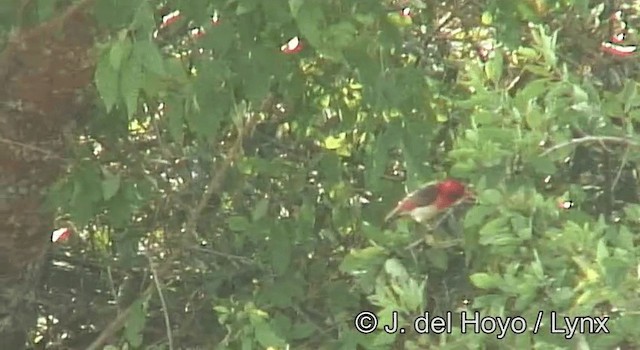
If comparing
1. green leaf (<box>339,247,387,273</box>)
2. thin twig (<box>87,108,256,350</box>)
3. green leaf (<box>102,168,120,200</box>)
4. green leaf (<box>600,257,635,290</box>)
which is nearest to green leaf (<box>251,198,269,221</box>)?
thin twig (<box>87,108,256,350</box>)

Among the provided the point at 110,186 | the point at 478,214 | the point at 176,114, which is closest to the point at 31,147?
the point at 110,186

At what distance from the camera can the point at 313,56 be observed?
194cm

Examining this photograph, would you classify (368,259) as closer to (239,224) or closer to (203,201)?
(239,224)

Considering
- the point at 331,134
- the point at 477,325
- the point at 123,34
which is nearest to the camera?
the point at 123,34

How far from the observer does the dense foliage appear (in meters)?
1.54

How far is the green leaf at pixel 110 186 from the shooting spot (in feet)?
6.51

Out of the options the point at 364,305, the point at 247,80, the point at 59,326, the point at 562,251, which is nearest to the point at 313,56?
the point at 247,80

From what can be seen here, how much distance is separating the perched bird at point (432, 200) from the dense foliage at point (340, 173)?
2 cm

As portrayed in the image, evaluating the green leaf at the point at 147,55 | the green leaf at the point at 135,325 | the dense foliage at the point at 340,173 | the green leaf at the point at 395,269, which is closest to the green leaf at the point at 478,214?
the dense foliage at the point at 340,173

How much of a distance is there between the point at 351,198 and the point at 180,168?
353 mm

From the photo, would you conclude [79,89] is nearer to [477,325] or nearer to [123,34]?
[123,34]

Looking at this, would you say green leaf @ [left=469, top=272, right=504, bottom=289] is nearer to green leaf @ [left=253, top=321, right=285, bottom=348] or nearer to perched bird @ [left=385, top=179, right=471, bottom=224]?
perched bird @ [left=385, top=179, right=471, bottom=224]

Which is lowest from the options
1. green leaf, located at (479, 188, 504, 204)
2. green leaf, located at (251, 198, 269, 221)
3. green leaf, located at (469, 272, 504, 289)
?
green leaf, located at (469, 272, 504, 289)

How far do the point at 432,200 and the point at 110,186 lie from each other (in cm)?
55
